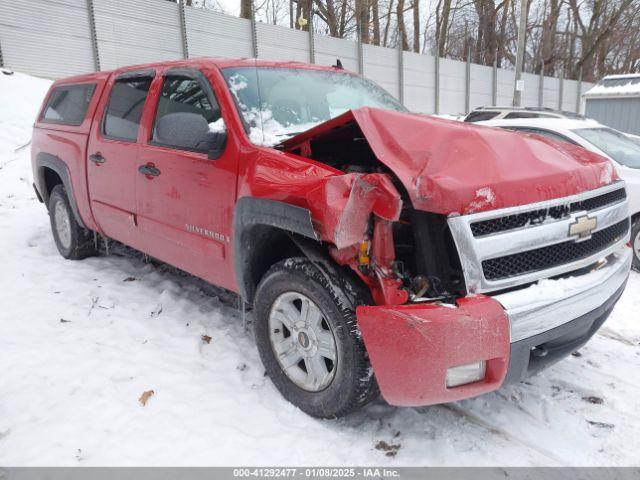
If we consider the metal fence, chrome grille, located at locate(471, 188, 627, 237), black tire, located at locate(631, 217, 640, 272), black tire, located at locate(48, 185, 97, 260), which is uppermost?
the metal fence

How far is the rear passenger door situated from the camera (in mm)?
Answer: 3926

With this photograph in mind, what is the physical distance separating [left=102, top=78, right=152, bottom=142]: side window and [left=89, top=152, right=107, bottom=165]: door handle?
19 centimetres

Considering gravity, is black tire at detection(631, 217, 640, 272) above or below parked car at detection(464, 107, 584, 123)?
below

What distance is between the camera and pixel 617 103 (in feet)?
48.5

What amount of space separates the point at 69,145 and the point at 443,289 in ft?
13.3

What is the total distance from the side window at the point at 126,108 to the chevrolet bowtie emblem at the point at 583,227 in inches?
121

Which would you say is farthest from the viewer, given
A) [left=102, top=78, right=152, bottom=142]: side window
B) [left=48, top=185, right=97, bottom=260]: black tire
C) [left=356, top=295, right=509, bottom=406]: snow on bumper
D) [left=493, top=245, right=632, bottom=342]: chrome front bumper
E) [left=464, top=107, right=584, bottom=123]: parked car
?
[left=464, top=107, right=584, bottom=123]: parked car

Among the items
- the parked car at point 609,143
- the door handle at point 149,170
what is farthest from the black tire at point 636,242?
the door handle at point 149,170

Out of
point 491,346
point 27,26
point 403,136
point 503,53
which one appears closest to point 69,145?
point 403,136

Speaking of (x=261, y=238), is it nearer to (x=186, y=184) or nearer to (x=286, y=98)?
(x=186, y=184)

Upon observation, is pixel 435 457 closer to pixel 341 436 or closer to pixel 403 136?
pixel 341 436

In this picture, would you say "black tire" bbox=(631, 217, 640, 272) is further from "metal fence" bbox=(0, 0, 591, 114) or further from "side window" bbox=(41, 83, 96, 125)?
"metal fence" bbox=(0, 0, 591, 114)

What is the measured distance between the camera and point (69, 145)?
4828 mm

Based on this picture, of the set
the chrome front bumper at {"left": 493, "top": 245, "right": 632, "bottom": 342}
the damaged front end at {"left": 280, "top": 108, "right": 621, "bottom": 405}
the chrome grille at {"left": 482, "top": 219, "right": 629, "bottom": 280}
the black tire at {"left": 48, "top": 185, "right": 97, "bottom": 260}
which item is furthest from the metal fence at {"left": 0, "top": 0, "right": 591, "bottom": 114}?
the chrome front bumper at {"left": 493, "top": 245, "right": 632, "bottom": 342}
